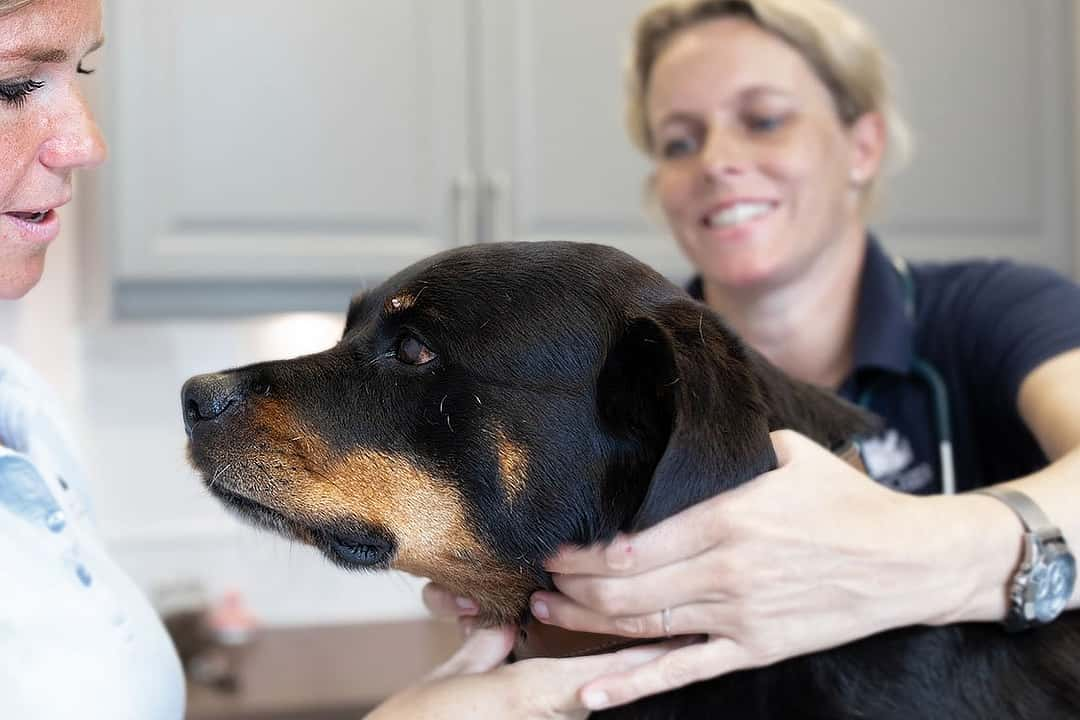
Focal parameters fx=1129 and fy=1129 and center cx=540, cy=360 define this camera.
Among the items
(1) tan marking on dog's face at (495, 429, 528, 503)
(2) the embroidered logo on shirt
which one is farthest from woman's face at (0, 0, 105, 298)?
(2) the embroidered logo on shirt

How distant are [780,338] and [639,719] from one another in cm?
83

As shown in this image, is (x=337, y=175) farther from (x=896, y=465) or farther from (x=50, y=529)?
(x=50, y=529)

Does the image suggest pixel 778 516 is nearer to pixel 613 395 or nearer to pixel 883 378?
pixel 613 395

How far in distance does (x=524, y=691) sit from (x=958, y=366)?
2.80 feet

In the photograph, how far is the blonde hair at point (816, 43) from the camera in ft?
5.66

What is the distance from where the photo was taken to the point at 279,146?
2414mm

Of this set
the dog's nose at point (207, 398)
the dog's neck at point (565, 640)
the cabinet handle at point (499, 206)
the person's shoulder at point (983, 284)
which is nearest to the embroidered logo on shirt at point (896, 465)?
the person's shoulder at point (983, 284)

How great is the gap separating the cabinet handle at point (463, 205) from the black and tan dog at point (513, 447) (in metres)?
1.45

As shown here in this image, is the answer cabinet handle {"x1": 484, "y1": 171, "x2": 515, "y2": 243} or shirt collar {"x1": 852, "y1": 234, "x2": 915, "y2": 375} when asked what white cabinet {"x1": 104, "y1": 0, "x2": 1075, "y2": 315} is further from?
shirt collar {"x1": 852, "y1": 234, "x2": 915, "y2": 375}

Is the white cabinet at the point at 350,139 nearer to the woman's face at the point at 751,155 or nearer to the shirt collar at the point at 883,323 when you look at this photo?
the woman's face at the point at 751,155

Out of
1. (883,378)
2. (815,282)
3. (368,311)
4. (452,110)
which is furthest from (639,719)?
(452,110)

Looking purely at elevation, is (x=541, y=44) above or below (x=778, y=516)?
above

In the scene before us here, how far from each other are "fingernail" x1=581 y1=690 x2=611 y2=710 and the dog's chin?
212mm

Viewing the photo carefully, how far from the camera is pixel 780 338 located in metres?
1.73
